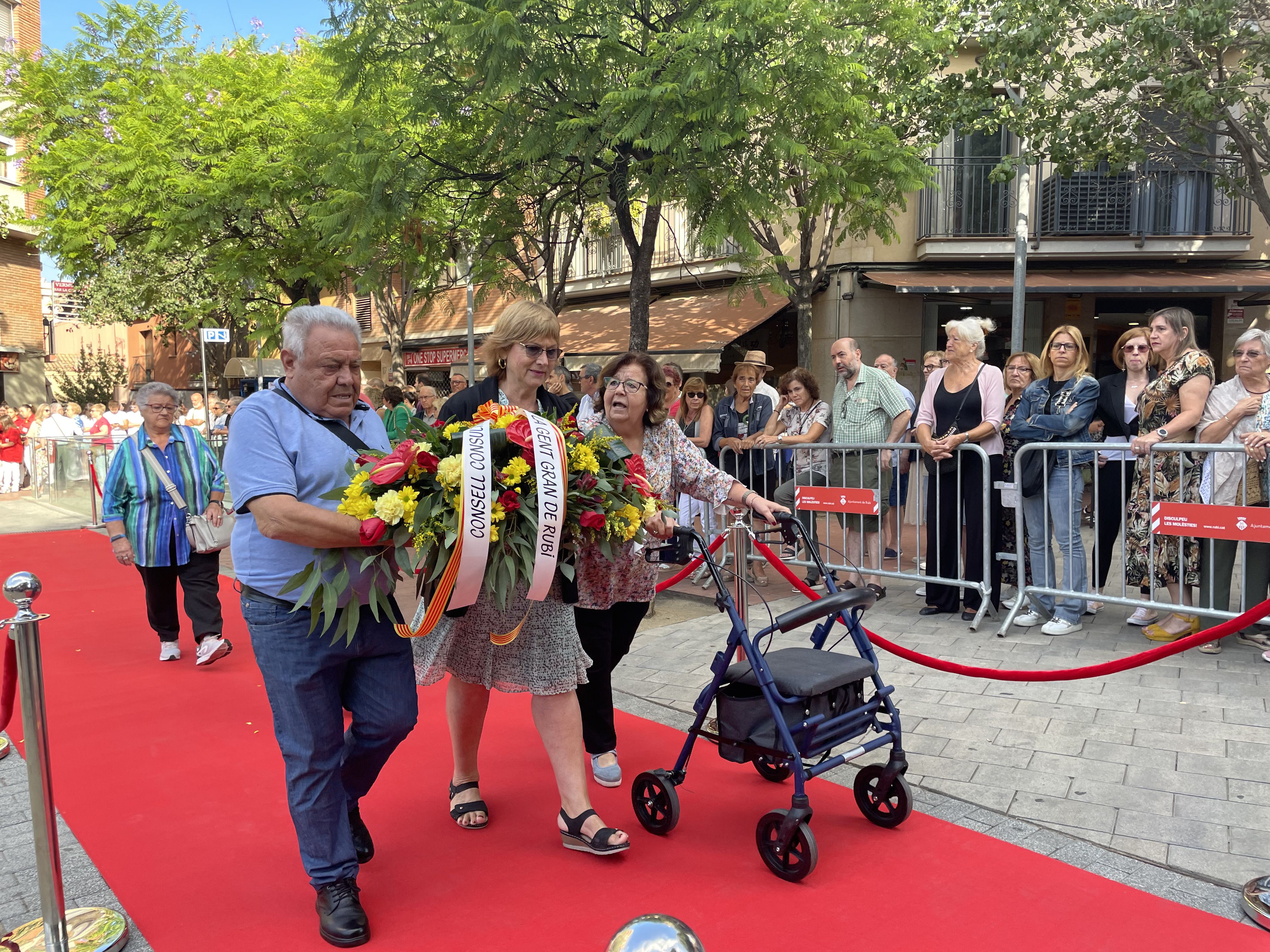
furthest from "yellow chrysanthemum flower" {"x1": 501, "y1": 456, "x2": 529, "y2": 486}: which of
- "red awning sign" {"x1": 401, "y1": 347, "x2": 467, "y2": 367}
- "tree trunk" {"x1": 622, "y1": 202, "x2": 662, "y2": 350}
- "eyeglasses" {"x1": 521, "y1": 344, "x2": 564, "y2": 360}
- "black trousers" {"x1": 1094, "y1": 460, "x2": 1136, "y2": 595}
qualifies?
"red awning sign" {"x1": 401, "y1": 347, "x2": 467, "y2": 367}

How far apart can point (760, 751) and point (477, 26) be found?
697 centimetres

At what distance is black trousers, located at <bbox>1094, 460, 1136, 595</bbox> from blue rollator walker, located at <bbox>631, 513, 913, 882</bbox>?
330cm

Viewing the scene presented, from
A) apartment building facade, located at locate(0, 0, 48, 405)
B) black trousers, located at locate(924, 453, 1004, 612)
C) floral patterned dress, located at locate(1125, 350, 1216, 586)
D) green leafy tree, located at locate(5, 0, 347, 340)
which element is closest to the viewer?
floral patterned dress, located at locate(1125, 350, 1216, 586)

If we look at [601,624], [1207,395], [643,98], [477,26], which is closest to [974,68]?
[643,98]

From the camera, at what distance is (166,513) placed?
624 centimetres

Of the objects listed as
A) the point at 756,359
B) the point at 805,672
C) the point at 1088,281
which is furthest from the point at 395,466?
the point at 1088,281

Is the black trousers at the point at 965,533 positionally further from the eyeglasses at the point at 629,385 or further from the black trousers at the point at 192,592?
the black trousers at the point at 192,592

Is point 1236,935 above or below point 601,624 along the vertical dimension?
below

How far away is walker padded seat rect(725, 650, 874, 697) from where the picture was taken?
336cm

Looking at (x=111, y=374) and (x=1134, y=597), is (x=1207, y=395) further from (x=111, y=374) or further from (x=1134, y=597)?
(x=111, y=374)

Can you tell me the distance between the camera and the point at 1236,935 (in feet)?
9.61

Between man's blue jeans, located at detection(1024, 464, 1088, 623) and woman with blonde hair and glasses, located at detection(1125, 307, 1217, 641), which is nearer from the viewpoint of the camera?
woman with blonde hair and glasses, located at detection(1125, 307, 1217, 641)

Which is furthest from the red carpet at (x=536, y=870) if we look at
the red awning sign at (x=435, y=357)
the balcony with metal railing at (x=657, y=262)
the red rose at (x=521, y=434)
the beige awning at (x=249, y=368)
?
the red awning sign at (x=435, y=357)

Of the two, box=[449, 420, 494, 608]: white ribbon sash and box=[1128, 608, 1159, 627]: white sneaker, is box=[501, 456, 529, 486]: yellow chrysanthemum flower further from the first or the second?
box=[1128, 608, 1159, 627]: white sneaker
